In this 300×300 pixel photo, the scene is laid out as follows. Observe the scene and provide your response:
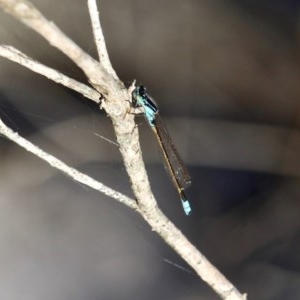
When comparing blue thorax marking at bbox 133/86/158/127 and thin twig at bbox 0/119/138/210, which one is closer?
thin twig at bbox 0/119/138/210

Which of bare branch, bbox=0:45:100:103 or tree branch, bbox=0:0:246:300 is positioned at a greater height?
bare branch, bbox=0:45:100:103

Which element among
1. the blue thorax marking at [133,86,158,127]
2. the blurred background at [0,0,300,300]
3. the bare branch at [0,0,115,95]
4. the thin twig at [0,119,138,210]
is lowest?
the bare branch at [0,0,115,95]

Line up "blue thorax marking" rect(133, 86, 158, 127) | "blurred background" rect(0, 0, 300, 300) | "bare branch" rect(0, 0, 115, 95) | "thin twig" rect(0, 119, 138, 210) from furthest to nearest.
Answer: "blurred background" rect(0, 0, 300, 300) < "blue thorax marking" rect(133, 86, 158, 127) < "thin twig" rect(0, 119, 138, 210) < "bare branch" rect(0, 0, 115, 95)

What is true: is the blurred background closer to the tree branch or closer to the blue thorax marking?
the blue thorax marking

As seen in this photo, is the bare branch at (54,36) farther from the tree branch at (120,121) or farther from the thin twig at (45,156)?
the thin twig at (45,156)

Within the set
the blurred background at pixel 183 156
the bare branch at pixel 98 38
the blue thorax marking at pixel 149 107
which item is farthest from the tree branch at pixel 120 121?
the blurred background at pixel 183 156

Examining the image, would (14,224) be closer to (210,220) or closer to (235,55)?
(210,220)

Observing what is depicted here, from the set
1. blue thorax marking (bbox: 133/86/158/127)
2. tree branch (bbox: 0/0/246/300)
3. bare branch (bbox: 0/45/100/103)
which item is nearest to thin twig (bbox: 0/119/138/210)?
tree branch (bbox: 0/0/246/300)

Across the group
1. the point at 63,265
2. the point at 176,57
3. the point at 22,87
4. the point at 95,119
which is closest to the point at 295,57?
the point at 176,57

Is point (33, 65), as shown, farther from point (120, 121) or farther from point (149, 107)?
point (149, 107)
